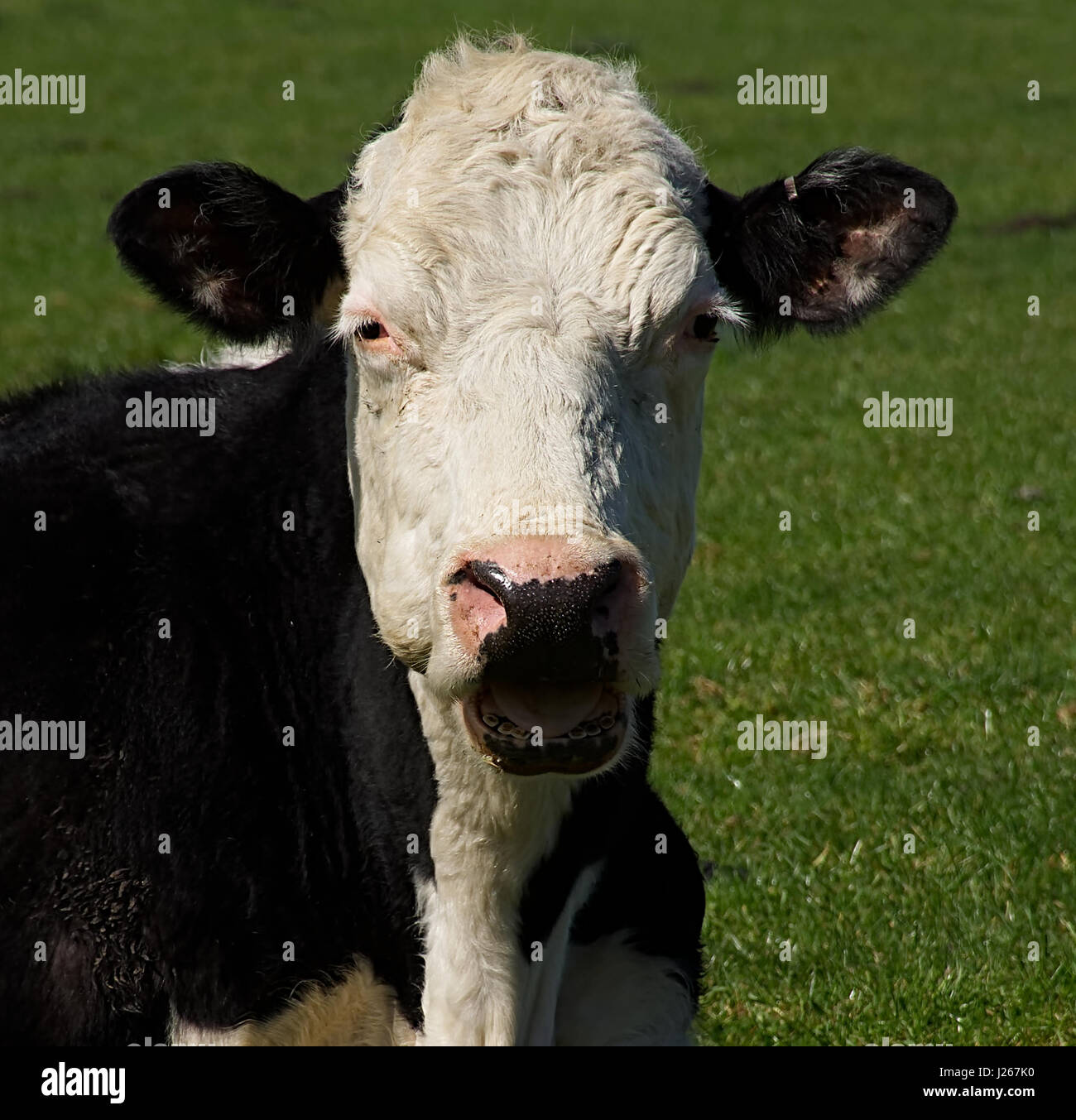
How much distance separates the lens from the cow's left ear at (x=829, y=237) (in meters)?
4.46

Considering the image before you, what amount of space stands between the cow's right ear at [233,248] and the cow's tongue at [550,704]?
1.37 m

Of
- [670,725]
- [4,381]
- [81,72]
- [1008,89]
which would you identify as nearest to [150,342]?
[4,381]

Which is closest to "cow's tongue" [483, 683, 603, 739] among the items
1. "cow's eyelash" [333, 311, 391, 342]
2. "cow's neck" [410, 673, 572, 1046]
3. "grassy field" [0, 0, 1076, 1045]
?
"cow's neck" [410, 673, 572, 1046]

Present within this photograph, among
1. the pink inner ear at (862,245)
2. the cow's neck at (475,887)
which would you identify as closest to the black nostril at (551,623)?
the cow's neck at (475,887)

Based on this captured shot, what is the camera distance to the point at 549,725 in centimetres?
353

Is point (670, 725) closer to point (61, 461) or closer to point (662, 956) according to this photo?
point (662, 956)

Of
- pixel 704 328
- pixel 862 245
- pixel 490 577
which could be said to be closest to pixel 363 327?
pixel 704 328

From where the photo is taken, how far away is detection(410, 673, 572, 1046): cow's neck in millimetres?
4094

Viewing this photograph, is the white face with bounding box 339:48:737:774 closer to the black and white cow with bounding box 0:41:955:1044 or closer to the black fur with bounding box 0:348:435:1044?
the black and white cow with bounding box 0:41:955:1044

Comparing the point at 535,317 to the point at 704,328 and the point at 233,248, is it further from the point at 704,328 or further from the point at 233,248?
the point at 233,248

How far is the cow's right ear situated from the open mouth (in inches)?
53.8

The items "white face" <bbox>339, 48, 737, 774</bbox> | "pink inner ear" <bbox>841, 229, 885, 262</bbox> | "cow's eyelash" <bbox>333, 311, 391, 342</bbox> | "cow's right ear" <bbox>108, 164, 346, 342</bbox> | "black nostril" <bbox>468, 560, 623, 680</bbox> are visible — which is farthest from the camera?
"pink inner ear" <bbox>841, 229, 885, 262</bbox>

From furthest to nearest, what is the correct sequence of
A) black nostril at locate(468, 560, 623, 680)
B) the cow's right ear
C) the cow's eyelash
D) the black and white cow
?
the cow's right ear → the cow's eyelash → the black and white cow → black nostril at locate(468, 560, 623, 680)

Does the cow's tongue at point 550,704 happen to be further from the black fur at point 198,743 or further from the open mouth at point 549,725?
the black fur at point 198,743
